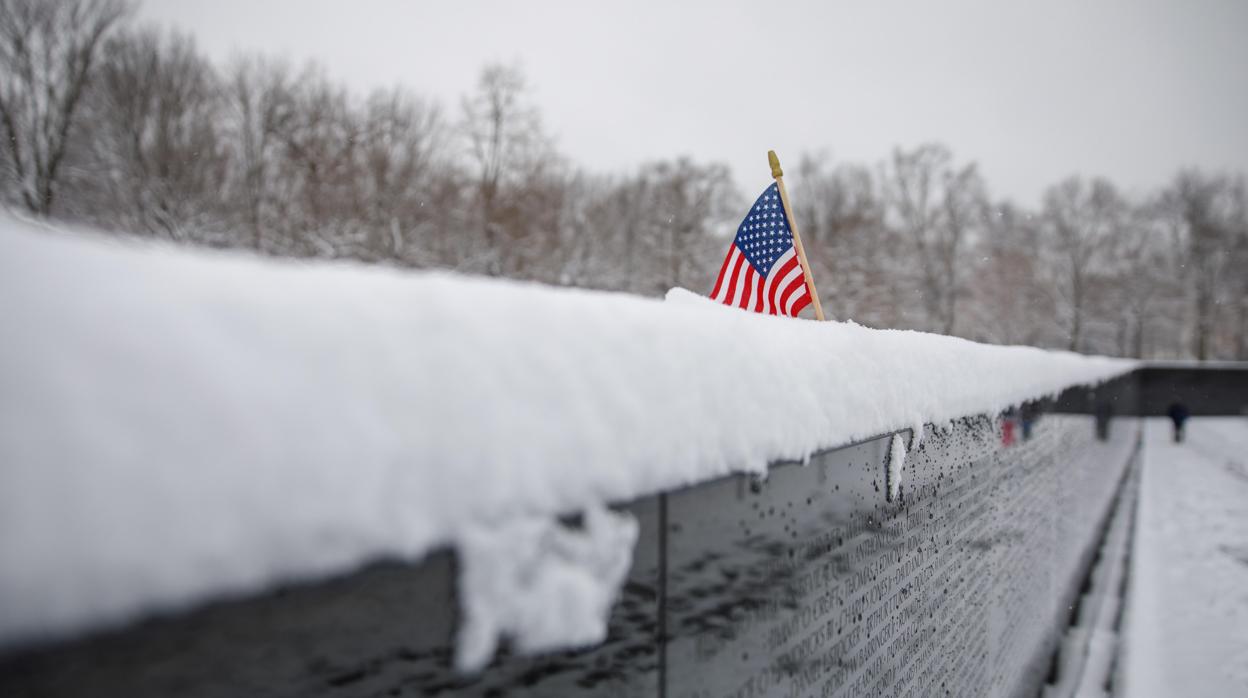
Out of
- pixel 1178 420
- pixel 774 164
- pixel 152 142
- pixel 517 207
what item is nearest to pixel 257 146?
pixel 152 142

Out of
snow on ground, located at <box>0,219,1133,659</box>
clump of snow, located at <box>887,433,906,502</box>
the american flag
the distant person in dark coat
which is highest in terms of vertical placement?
the american flag

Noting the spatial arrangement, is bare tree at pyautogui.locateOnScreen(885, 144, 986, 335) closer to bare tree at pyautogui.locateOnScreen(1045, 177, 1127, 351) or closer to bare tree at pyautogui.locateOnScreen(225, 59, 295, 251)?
bare tree at pyautogui.locateOnScreen(1045, 177, 1127, 351)

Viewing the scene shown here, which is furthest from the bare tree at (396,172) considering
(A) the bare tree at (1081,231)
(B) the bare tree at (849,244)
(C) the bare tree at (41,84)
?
(A) the bare tree at (1081,231)

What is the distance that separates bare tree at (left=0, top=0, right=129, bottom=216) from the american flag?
59.2 feet

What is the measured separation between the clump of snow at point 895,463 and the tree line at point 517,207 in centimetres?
1935

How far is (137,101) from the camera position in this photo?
63.4 feet

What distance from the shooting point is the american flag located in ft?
12.5

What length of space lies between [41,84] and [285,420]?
2310 cm

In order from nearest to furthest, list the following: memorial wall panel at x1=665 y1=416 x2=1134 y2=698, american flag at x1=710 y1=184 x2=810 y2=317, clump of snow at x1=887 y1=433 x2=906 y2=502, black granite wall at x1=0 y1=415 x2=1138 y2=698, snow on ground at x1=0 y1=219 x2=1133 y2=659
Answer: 1. snow on ground at x1=0 y1=219 x2=1133 y2=659
2. black granite wall at x1=0 y1=415 x2=1138 y2=698
3. memorial wall panel at x1=665 y1=416 x2=1134 y2=698
4. clump of snow at x1=887 y1=433 x2=906 y2=502
5. american flag at x1=710 y1=184 x2=810 y2=317

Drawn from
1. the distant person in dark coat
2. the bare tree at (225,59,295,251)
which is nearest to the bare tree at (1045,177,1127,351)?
the distant person in dark coat

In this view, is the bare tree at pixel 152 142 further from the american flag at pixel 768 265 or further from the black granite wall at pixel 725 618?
the black granite wall at pixel 725 618

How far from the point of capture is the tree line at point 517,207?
18281 mm

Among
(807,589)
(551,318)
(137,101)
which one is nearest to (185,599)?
(551,318)

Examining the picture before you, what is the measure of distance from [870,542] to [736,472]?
910 millimetres
